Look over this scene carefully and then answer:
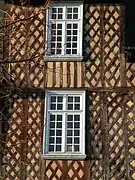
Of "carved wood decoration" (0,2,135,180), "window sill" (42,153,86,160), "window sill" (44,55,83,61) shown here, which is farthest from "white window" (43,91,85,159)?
"window sill" (44,55,83,61)

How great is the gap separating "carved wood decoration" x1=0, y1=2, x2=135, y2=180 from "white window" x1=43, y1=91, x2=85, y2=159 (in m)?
0.19

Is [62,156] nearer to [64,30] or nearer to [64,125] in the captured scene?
[64,125]

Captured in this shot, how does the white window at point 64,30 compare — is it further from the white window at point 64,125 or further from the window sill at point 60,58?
the white window at point 64,125

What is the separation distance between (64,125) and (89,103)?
101cm

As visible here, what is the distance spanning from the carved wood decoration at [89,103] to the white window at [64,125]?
0.19m

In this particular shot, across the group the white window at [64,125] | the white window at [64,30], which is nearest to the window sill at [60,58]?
the white window at [64,30]

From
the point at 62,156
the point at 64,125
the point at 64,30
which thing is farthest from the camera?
the point at 64,30

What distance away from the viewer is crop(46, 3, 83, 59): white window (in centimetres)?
1564

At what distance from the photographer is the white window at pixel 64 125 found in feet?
47.9

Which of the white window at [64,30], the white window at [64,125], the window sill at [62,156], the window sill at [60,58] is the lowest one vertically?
the window sill at [62,156]

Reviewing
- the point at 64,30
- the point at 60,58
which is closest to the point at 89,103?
the point at 60,58

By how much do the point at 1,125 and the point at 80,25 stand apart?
4.04 meters

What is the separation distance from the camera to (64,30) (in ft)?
52.0

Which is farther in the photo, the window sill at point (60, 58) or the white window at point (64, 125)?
the window sill at point (60, 58)
